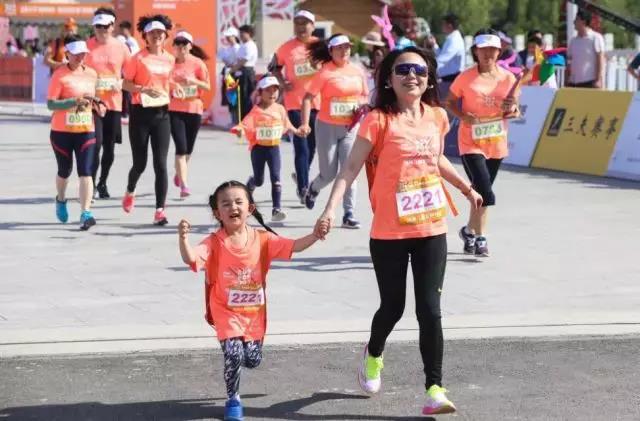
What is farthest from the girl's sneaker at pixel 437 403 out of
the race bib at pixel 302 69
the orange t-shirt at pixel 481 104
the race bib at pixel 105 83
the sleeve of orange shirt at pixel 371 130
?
the race bib at pixel 105 83

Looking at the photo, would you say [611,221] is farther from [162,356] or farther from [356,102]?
[162,356]

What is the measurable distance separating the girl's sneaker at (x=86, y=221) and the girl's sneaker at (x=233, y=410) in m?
7.01

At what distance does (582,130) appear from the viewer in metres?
18.4

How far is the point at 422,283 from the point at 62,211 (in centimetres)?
759

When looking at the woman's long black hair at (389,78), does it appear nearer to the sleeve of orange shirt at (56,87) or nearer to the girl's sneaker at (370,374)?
the girl's sneaker at (370,374)

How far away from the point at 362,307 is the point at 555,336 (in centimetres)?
142

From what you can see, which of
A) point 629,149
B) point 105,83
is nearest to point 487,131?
point 105,83

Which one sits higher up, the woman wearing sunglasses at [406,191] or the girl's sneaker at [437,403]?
the woman wearing sunglasses at [406,191]

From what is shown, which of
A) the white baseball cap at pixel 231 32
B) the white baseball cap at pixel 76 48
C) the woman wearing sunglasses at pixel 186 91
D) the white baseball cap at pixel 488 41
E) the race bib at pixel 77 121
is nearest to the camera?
the white baseball cap at pixel 488 41

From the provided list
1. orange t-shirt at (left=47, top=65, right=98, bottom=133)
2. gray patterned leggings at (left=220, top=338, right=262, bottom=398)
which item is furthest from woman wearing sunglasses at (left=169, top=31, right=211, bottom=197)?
gray patterned leggings at (left=220, top=338, right=262, bottom=398)

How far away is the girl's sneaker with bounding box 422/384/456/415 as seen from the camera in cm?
656

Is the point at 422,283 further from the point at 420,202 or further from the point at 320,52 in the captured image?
the point at 320,52

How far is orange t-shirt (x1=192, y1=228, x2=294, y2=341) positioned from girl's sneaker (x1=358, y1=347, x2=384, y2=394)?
59 centimetres

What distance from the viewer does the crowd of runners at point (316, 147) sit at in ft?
21.9
